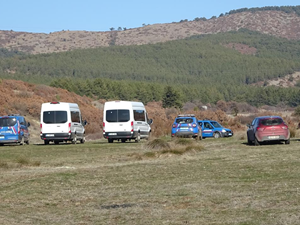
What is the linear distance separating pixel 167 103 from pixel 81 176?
108 meters

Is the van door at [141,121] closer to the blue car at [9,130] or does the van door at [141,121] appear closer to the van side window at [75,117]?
the van side window at [75,117]

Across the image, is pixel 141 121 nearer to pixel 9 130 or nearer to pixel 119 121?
pixel 119 121

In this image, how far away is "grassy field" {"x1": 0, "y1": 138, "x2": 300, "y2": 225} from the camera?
35.8ft

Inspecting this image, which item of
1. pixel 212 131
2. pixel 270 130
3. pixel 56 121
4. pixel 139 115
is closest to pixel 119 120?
pixel 139 115

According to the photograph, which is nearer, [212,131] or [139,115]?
[139,115]

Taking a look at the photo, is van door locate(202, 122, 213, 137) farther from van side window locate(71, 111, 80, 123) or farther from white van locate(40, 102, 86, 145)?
white van locate(40, 102, 86, 145)

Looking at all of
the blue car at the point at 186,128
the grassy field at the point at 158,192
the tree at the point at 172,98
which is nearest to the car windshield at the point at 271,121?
the grassy field at the point at 158,192

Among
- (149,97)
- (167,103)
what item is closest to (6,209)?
(167,103)

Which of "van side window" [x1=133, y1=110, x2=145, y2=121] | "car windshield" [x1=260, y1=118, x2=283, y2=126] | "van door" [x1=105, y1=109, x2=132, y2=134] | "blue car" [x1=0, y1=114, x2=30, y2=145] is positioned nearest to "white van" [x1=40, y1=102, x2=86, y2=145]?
"blue car" [x1=0, y1=114, x2=30, y2=145]

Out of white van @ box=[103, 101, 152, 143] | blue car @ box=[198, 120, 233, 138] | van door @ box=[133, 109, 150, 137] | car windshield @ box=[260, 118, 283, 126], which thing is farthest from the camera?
blue car @ box=[198, 120, 233, 138]

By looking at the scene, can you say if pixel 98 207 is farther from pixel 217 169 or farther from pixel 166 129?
pixel 166 129

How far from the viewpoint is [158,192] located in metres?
13.9

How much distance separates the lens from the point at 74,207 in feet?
40.8

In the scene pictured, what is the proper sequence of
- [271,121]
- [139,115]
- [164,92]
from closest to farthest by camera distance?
[271,121] → [139,115] → [164,92]
